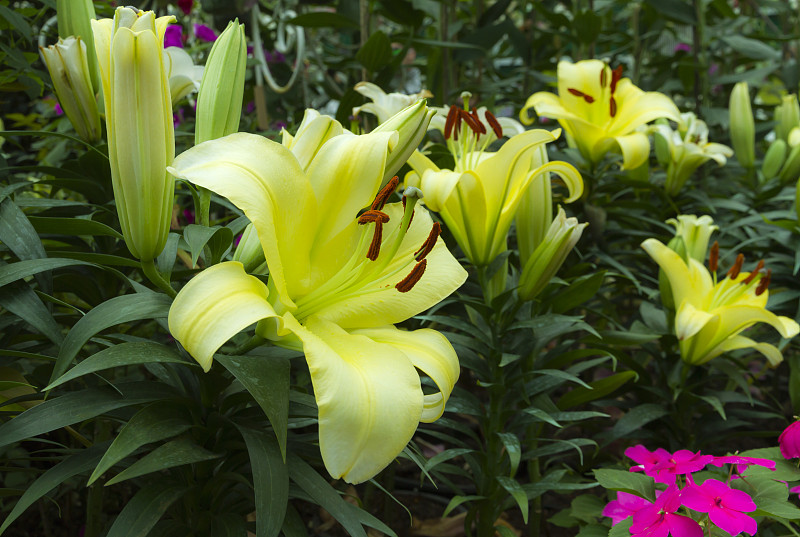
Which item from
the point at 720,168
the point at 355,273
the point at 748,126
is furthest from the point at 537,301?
the point at 720,168

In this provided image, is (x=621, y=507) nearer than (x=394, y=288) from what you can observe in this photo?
No

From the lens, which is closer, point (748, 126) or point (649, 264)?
point (649, 264)

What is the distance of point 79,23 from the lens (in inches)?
34.6

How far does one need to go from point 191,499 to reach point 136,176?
0.35m

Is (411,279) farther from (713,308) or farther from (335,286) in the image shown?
(713,308)

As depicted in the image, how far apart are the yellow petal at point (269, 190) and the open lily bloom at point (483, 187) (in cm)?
30

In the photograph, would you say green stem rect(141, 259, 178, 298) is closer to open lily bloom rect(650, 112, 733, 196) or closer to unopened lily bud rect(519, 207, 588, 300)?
unopened lily bud rect(519, 207, 588, 300)

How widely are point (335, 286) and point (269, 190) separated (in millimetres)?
118

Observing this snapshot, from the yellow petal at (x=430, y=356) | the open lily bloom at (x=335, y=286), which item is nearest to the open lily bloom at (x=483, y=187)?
the open lily bloom at (x=335, y=286)

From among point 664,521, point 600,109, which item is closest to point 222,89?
point 664,521

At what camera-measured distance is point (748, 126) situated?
161 centimetres

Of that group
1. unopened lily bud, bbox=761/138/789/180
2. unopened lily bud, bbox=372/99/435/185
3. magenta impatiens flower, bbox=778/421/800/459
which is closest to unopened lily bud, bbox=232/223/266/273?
unopened lily bud, bbox=372/99/435/185

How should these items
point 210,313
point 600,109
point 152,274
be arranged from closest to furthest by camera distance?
point 210,313
point 152,274
point 600,109

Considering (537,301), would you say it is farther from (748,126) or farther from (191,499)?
(748,126)
